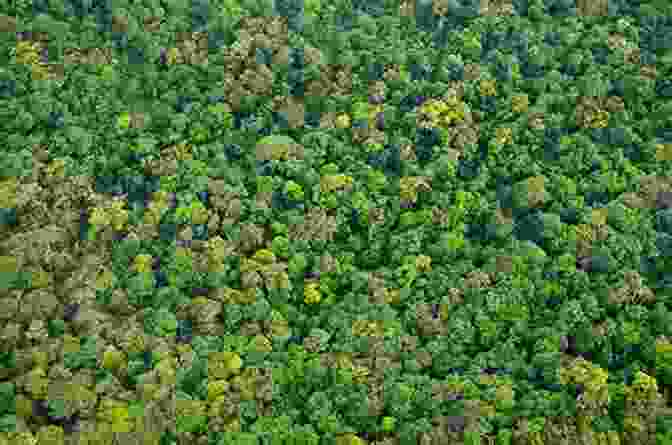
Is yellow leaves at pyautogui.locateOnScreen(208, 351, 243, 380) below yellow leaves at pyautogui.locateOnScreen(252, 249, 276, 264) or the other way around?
below

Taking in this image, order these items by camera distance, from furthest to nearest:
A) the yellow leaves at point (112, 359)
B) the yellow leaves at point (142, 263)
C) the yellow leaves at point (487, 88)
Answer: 1. the yellow leaves at point (487, 88)
2. the yellow leaves at point (142, 263)
3. the yellow leaves at point (112, 359)

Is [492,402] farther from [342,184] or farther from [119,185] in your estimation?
[119,185]

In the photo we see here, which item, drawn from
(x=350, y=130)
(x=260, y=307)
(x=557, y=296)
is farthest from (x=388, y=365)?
(x=350, y=130)

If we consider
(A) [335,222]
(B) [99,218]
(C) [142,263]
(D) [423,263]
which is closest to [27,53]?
(B) [99,218]

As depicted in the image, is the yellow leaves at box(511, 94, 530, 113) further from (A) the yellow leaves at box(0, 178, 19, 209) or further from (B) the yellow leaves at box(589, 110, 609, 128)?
(A) the yellow leaves at box(0, 178, 19, 209)

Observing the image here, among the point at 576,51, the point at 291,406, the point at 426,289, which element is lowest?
the point at 291,406

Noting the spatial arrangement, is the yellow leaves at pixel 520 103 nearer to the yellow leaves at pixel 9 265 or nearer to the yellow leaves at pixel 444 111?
the yellow leaves at pixel 444 111

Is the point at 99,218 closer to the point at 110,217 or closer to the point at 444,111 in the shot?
the point at 110,217

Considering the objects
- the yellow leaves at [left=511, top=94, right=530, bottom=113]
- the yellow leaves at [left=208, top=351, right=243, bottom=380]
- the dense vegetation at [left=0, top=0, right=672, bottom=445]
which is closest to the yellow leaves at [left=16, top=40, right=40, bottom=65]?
the dense vegetation at [left=0, top=0, right=672, bottom=445]

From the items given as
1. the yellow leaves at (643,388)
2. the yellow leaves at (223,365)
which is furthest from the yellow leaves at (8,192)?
the yellow leaves at (643,388)
